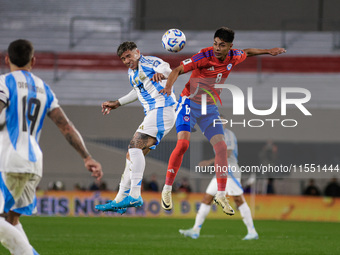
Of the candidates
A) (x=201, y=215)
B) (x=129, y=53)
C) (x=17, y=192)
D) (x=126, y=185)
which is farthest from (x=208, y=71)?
(x=201, y=215)

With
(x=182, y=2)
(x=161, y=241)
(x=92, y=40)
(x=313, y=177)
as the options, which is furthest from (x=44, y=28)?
(x=161, y=241)

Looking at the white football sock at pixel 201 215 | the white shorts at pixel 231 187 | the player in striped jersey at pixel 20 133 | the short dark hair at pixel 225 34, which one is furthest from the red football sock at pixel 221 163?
the white football sock at pixel 201 215

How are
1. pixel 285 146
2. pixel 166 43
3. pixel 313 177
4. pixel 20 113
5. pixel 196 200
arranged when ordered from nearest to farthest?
pixel 20 113 < pixel 166 43 < pixel 196 200 < pixel 313 177 < pixel 285 146

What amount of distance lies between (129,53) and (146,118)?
0.94 meters

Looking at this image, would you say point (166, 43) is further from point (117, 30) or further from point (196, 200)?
point (117, 30)

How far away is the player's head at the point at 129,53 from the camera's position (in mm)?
9156

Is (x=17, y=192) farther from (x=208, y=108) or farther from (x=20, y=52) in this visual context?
(x=208, y=108)

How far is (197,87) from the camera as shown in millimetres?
9258

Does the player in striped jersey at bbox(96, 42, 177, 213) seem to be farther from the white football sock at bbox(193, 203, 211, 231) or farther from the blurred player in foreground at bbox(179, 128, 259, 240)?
the white football sock at bbox(193, 203, 211, 231)

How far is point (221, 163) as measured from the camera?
9.30 m

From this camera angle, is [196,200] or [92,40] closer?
[196,200]

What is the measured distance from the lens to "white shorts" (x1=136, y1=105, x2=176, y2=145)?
30.6 ft

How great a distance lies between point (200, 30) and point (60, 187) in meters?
8.70

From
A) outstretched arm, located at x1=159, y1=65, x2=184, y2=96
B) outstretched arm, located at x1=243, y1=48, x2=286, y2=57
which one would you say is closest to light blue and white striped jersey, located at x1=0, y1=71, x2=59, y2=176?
outstretched arm, located at x1=159, y1=65, x2=184, y2=96
